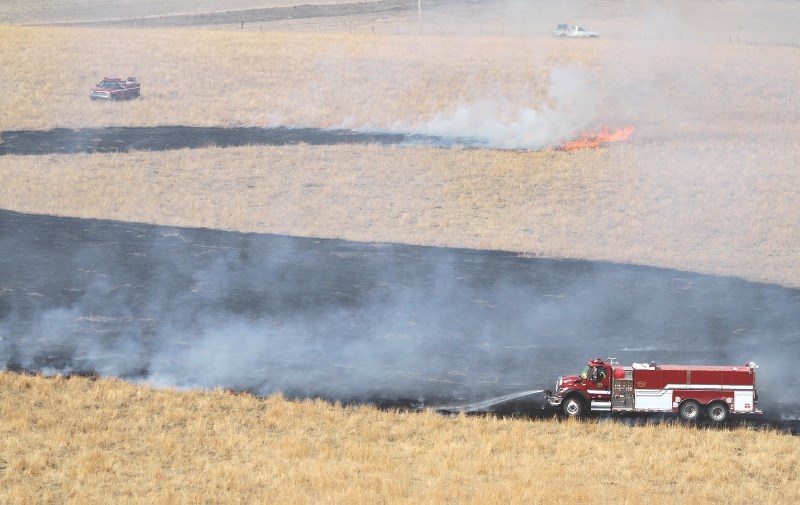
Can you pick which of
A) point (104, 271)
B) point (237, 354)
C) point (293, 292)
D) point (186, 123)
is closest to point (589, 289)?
point (293, 292)

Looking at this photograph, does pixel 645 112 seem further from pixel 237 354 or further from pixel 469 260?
pixel 237 354

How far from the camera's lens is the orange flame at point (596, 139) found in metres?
52.7

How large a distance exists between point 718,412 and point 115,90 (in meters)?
49.7

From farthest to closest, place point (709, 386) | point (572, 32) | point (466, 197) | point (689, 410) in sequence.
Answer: point (572, 32)
point (466, 197)
point (689, 410)
point (709, 386)

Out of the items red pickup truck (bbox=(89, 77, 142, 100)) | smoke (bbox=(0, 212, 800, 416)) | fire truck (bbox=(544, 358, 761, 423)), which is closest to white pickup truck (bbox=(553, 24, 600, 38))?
red pickup truck (bbox=(89, 77, 142, 100))

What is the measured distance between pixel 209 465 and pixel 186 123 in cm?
4280

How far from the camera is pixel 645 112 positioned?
61188mm

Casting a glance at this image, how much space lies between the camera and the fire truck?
877 inches

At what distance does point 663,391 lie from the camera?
22.5 metres

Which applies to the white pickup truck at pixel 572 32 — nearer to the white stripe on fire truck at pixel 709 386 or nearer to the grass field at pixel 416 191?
the grass field at pixel 416 191

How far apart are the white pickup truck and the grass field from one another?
217 centimetres

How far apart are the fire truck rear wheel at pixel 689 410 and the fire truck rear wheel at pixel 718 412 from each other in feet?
0.89

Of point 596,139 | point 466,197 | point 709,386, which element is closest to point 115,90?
point 466,197

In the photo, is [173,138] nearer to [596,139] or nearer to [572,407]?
[596,139]
